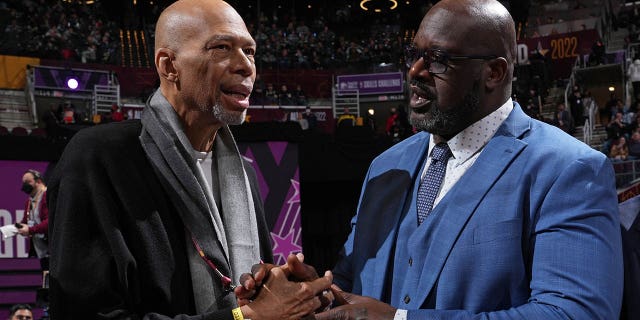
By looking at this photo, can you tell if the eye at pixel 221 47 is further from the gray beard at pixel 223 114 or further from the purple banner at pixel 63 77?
the purple banner at pixel 63 77

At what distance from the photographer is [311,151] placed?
11.8 metres

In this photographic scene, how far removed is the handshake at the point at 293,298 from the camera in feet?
5.63

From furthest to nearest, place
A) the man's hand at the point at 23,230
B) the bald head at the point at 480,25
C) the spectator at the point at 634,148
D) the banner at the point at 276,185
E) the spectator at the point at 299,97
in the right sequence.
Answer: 1. the spectator at the point at 299,97
2. the spectator at the point at 634,148
3. the banner at the point at 276,185
4. the man's hand at the point at 23,230
5. the bald head at the point at 480,25

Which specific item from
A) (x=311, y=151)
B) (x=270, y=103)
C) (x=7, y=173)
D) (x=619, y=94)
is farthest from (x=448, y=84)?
(x=619, y=94)

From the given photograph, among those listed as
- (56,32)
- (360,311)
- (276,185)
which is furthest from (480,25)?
(56,32)

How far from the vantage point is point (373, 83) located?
21734 millimetres

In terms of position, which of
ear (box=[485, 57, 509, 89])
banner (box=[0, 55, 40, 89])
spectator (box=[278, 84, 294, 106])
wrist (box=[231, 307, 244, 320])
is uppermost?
banner (box=[0, 55, 40, 89])

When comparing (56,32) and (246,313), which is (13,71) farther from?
(246,313)

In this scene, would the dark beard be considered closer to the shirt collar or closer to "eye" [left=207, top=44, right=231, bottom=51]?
the shirt collar

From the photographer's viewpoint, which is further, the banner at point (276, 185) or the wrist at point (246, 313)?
the banner at point (276, 185)

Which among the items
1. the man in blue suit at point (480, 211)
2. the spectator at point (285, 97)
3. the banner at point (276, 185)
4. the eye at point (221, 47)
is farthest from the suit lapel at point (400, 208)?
the spectator at point (285, 97)

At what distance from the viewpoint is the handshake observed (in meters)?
1.72

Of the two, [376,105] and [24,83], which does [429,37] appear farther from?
[376,105]

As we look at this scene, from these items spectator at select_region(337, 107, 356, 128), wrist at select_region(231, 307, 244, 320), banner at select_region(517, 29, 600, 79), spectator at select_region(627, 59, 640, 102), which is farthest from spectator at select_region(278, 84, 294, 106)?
wrist at select_region(231, 307, 244, 320)
